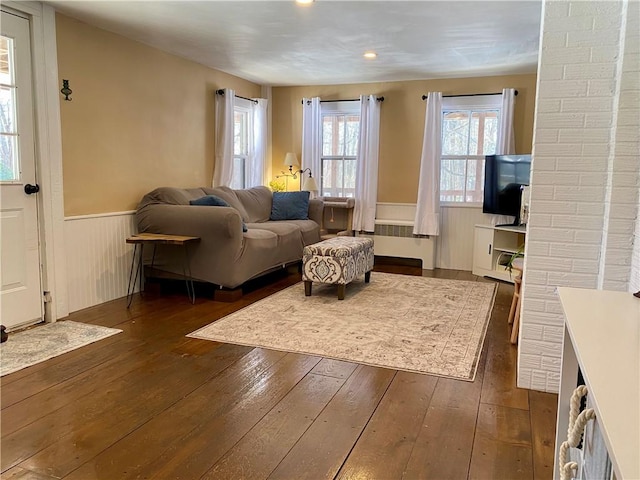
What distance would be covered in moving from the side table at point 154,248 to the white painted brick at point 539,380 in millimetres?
2727

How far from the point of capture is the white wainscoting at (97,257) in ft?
12.6

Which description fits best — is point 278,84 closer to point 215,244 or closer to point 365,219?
point 365,219

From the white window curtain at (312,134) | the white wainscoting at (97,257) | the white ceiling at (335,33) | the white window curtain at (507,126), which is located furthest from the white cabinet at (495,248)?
the white wainscoting at (97,257)

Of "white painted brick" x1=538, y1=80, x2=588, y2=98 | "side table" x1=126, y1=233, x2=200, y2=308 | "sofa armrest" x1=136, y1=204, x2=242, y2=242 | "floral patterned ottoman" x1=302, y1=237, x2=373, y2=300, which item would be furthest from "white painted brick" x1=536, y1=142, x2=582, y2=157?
"side table" x1=126, y1=233, x2=200, y2=308

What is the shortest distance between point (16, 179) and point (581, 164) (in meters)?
3.51

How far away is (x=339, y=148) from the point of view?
21.3 ft

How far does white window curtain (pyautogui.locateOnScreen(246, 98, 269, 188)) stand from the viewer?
6.32 meters

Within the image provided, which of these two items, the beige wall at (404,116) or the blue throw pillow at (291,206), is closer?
the beige wall at (404,116)

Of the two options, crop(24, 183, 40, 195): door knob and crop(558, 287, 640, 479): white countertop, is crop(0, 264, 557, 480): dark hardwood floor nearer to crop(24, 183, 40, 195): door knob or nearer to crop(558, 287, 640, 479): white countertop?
crop(558, 287, 640, 479): white countertop

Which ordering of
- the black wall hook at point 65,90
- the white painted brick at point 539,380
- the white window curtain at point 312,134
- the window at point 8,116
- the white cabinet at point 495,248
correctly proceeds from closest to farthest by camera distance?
the white painted brick at point 539,380 < the window at point 8,116 < the black wall hook at point 65,90 < the white cabinet at point 495,248 < the white window curtain at point 312,134

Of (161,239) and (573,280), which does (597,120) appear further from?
(161,239)

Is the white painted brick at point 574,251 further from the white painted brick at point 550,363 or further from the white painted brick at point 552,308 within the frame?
the white painted brick at point 550,363

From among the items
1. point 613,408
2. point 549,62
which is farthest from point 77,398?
point 549,62

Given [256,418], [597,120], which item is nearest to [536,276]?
[597,120]
